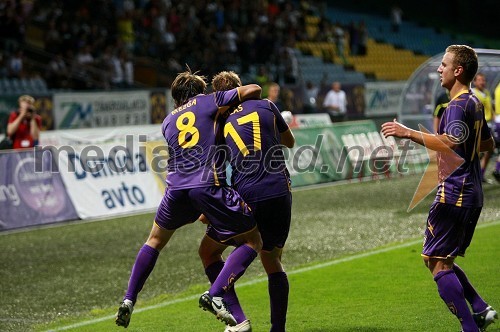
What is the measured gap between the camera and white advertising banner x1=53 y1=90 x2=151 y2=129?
21.6 metres

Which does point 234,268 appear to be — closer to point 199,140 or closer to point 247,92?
point 199,140

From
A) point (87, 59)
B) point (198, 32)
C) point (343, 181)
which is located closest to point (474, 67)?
point (343, 181)

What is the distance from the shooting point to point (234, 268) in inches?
252

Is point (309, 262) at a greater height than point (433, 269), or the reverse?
point (433, 269)

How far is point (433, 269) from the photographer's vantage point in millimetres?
6316

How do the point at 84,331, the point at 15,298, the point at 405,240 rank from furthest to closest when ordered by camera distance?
1. the point at 405,240
2. the point at 15,298
3. the point at 84,331

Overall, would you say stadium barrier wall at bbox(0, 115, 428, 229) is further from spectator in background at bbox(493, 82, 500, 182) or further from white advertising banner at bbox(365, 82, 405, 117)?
white advertising banner at bbox(365, 82, 405, 117)

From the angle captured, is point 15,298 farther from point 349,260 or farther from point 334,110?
point 334,110

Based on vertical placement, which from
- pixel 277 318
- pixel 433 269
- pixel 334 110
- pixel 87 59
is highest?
pixel 433 269

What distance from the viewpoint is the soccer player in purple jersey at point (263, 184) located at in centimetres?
660

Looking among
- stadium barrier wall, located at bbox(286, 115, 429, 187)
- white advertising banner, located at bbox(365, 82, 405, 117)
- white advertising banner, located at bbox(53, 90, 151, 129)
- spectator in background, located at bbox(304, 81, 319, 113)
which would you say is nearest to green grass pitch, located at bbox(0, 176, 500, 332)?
stadium barrier wall, located at bbox(286, 115, 429, 187)

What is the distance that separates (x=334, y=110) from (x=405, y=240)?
50.6 feet

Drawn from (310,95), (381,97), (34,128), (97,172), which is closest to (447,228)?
(97,172)

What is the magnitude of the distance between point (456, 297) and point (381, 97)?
87.2 feet
